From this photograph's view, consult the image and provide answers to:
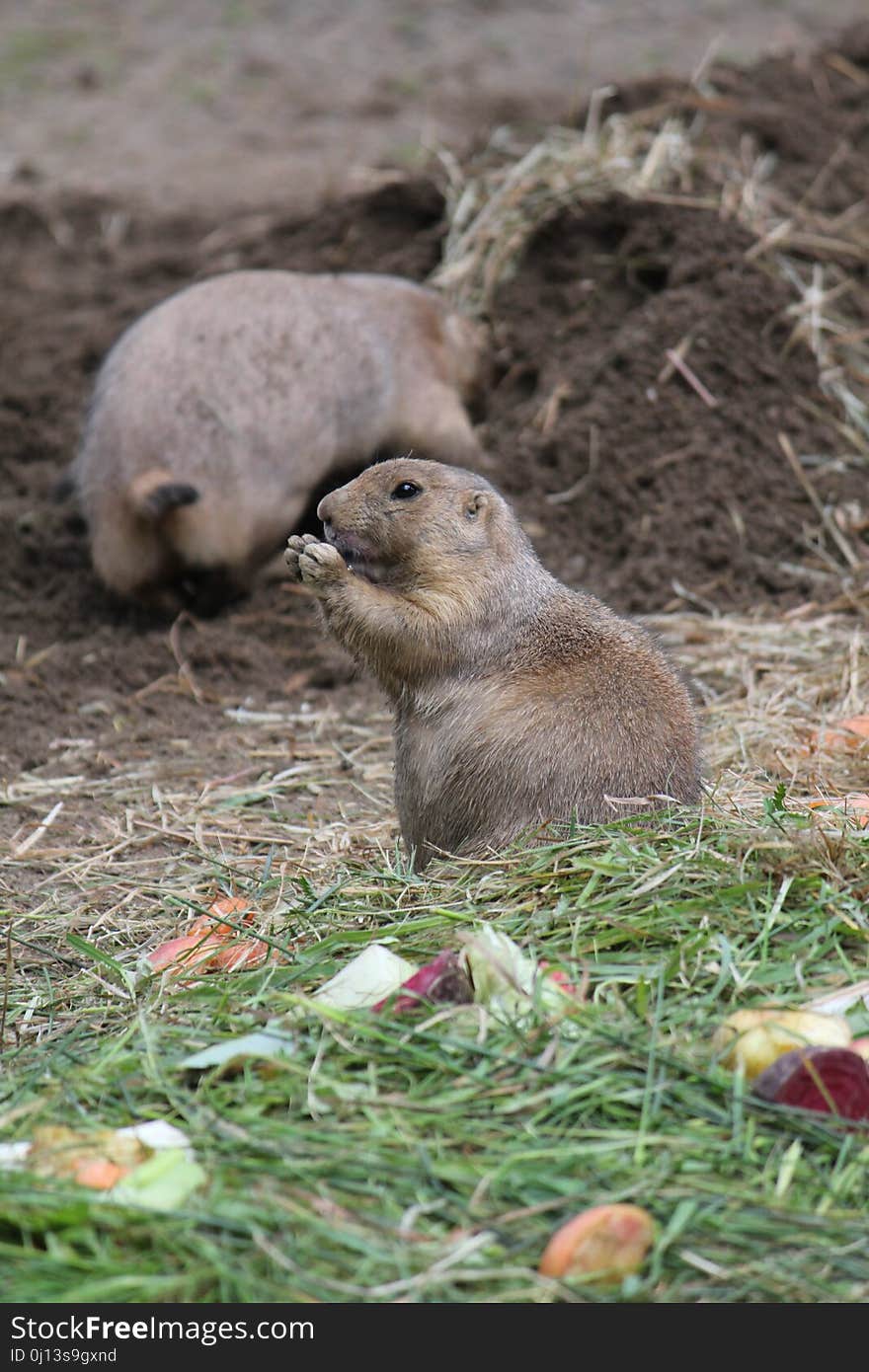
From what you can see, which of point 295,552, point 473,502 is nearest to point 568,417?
point 473,502

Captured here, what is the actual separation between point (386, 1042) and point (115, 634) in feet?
15.1

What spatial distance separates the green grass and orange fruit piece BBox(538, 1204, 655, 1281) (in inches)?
1.4

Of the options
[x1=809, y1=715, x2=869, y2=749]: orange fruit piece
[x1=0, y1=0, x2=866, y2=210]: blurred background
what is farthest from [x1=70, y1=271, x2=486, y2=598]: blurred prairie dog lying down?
[x1=809, y1=715, x2=869, y2=749]: orange fruit piece

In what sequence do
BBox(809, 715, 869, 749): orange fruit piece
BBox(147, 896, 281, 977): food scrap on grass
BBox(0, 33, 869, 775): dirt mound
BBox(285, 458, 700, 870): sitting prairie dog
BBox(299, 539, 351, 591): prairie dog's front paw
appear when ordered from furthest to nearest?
BBox(0, 33, 869, 775): dirt mound
BBox(809, 715, 869, 749): orange fruit piece
BBox(299, 539, 351, 591): prairie dog's front paw
BBox(285, 458, 700, 870): sitting prairie dog
BBox(147, 896, 281, 977): food scrap on grass

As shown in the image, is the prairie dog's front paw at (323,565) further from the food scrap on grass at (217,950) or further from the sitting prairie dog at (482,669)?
the food scrap on grass at (217,950)

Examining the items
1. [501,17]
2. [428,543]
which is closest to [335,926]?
[428,543]

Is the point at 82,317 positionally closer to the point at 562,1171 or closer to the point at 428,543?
the point at 428,543

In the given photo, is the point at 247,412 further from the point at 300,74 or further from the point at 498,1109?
the point at 300,74

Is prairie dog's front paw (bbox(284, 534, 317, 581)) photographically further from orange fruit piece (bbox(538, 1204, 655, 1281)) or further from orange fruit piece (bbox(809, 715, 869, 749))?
orange fruit piece (bbox(538, 1204, 655, 1281))

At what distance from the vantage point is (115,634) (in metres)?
7.80

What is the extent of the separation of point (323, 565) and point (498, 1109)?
201 centimetres

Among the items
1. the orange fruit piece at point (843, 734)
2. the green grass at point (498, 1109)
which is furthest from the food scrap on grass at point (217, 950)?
the orange fruit piece at point (843, 734)

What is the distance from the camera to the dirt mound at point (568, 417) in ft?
24.8

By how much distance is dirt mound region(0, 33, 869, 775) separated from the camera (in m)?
7.56
